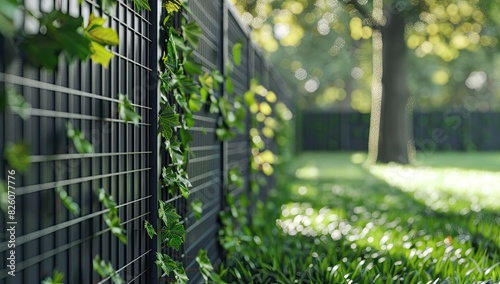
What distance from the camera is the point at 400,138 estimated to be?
52.2ft

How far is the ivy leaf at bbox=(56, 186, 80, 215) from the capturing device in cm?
169

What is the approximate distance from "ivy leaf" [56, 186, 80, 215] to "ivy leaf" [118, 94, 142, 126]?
40 centimetres

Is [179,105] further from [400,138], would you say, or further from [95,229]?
[400,138]

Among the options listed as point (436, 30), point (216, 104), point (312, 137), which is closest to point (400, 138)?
point (436, 30)

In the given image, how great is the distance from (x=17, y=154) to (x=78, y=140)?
329 mm

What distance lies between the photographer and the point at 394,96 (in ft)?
53.2

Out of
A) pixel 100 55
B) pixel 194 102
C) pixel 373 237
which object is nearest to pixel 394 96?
pixel 373 237

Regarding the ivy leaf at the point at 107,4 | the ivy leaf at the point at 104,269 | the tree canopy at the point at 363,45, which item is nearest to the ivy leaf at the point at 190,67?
the ivy leaf at the point at 107,4

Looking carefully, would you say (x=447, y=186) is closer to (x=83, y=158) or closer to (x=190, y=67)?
(x=190, y=67)

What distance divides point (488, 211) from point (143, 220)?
193 inches

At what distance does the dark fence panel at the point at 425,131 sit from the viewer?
23.8 meters

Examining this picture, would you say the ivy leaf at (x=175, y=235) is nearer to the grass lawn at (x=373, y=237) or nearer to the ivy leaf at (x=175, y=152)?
the ivy leaf at (x=175, y=152)

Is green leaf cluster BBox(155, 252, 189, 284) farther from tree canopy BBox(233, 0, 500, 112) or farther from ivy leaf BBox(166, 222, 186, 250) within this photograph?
tree canopy BBox(233, 0, 500, 112)

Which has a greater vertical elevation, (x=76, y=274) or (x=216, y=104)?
(x=216, y=104)
